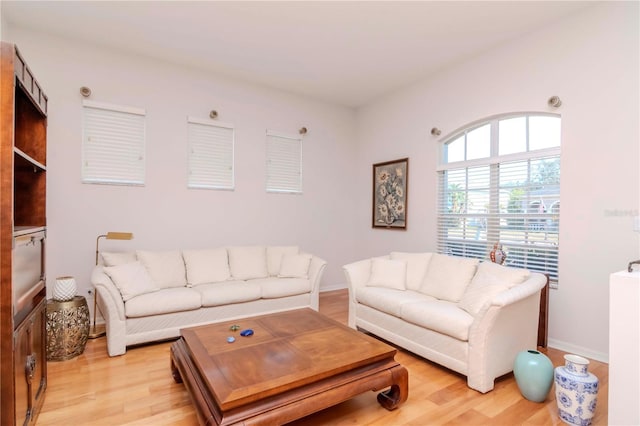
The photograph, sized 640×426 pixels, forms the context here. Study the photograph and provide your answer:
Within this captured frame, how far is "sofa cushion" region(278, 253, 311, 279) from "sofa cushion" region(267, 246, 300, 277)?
0.07 meters

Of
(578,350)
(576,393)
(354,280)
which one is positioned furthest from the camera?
(354,280)

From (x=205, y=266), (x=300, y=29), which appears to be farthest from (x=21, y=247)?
(x=300, y=29)

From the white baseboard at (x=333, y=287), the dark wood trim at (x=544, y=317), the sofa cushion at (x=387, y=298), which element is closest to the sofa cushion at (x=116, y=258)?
the sofa cushion at (x=387, y=298)

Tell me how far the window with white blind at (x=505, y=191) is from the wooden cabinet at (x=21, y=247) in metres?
4.18

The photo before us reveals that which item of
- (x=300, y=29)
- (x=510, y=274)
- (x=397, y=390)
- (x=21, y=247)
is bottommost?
(x=397, y=390)

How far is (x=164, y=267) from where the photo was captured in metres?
3.75

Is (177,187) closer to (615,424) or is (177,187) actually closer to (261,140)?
(261,140)

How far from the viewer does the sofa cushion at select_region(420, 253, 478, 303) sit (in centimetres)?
321

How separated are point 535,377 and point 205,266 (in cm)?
338

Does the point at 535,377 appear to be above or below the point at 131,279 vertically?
below

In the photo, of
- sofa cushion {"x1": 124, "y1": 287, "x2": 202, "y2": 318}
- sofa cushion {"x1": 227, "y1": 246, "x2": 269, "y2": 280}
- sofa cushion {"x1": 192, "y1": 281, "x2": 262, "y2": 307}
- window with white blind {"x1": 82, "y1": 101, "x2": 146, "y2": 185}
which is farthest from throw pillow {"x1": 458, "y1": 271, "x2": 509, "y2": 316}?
window with white blind {"x1": 82, "y1": 101, "x2": 146, "y2": 185}

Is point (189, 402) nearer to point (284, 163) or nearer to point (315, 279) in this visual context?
point (315, 279)

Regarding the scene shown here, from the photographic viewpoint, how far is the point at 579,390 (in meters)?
1.98

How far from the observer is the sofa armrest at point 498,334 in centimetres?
240
